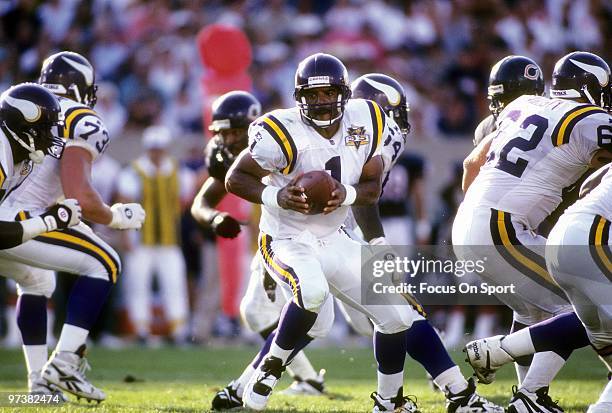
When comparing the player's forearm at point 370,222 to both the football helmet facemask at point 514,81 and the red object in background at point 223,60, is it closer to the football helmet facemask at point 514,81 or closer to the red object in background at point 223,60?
the football helmet facemask at point 514,81

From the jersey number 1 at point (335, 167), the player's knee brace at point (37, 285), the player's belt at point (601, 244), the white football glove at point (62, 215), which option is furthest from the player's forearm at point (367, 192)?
the player's knee brace at point (37, 285)

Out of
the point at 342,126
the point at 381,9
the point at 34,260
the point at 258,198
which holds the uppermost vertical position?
the point at 381,9

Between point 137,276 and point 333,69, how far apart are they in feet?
17.8

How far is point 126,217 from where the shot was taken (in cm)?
598

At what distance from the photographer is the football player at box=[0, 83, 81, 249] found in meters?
5.22

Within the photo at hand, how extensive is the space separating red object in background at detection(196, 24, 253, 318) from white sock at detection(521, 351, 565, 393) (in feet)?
17.2

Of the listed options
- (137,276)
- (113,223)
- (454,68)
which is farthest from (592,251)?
(454,68)

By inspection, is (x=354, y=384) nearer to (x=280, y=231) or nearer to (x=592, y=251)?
(x=280, y=231)

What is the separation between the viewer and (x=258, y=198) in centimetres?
504

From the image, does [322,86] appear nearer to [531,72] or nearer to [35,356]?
[531,72]

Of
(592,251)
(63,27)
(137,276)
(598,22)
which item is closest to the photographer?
(592,251)

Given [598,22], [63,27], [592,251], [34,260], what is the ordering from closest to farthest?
[592,251] → [34,260] → [63,27] → [598,22]

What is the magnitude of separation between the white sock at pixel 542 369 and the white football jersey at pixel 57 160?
105 inches

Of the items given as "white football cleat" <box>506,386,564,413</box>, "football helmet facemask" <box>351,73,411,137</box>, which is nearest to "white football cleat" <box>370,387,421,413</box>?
"white football cleat" <box>506,386,564,413</box>
